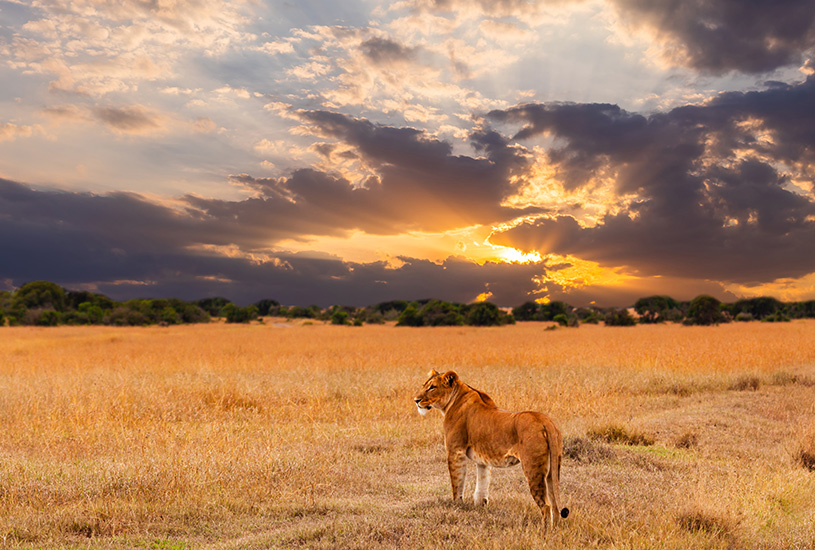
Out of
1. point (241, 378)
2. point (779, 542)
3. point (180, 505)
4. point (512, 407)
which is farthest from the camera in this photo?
point (241, 378)

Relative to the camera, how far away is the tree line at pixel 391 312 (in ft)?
205

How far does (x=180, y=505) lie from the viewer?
652 centimetres

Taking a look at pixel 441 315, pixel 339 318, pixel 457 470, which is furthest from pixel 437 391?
pixel 339 318

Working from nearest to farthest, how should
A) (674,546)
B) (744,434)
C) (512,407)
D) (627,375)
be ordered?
(674,546)
(744,434)
(512,407)
(627,375)

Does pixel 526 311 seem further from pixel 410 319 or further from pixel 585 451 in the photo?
pixel 585 451

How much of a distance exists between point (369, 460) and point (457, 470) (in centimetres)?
334

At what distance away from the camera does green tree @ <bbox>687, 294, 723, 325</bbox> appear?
66188 millimetres

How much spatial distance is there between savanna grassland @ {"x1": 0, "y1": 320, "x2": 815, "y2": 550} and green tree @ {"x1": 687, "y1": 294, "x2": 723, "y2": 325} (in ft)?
174

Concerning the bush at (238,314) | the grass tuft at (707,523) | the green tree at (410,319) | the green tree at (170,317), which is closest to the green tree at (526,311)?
the green tree at (410,319)

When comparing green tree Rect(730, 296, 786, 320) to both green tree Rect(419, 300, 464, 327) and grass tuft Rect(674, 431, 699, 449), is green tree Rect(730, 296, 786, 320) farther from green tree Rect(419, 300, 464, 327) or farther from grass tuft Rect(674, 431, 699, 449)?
grass tuft Rect(674, 431, 699, 449)

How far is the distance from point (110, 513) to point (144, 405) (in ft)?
24.0

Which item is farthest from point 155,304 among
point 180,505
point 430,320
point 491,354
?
point 180,505

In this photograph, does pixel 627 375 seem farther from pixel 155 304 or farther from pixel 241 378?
pixel 155 304

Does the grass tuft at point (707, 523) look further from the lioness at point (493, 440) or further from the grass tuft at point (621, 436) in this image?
the grass tuft at point (621, 436)
